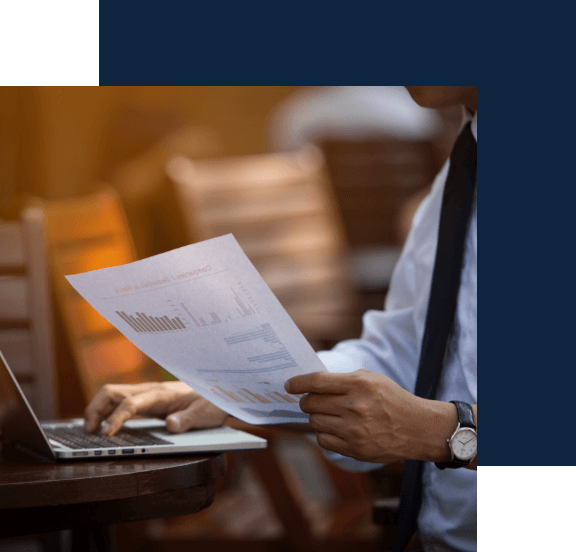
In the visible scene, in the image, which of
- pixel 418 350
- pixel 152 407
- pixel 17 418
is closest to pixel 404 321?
pixel 418 350

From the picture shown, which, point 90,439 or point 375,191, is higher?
point 375,191

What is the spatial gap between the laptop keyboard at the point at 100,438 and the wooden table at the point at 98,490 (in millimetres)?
50

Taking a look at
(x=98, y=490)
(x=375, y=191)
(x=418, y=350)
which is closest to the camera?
(x=98, y=490)

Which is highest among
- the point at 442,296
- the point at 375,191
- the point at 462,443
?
the point at 375,191

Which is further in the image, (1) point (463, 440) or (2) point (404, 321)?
(2) point (404, 321)

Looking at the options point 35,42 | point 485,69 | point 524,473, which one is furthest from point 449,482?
point 35,42

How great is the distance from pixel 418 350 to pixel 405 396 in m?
0.31

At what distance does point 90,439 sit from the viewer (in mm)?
675

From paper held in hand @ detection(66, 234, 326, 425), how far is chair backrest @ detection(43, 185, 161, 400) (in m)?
0.66

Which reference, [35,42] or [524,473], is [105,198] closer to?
[35,42]

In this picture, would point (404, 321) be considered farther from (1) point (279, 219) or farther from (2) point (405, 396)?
(1) point (279, 219)

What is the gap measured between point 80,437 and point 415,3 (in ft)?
2.71

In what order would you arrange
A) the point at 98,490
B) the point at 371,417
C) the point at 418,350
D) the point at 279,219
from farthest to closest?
the point at 279,219 → the point at 418,350 → the point at 371,417 → the point at 98,490

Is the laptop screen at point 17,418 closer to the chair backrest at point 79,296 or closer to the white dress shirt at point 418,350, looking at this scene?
the white dress shirt at point 418,350
